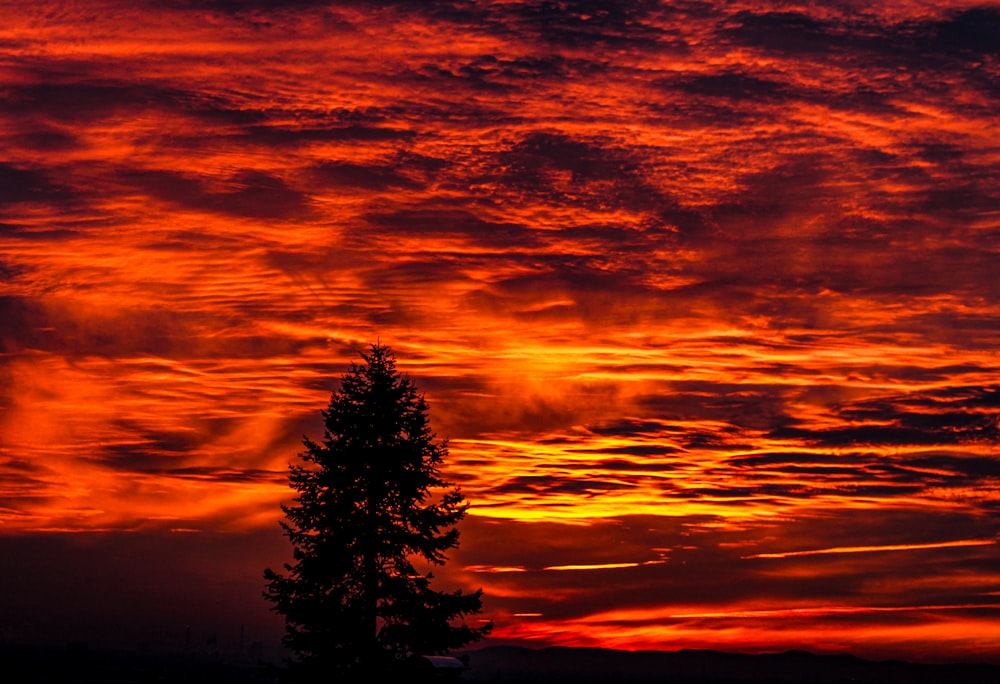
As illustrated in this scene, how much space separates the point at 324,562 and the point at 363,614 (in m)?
1.98

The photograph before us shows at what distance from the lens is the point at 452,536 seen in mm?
37531

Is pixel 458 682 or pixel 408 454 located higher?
pixel 408 454

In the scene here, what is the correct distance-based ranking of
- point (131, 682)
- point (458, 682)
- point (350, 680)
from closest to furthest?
point (350, 680) < point (458, 682) < point (131, 682)

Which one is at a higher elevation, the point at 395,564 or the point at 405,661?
the point at 395,564

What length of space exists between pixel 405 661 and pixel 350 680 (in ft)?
5.67

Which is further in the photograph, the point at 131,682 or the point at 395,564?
the point at 131,682

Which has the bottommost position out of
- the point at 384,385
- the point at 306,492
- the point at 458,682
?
the point at 458,682

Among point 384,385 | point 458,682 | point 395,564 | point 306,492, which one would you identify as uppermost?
point 384,385

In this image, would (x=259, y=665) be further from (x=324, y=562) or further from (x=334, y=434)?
(x=334, y=434)

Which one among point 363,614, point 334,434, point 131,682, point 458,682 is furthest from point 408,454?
point 131,682

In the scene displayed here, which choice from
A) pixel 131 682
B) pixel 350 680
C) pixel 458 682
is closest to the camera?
pixel 350 680

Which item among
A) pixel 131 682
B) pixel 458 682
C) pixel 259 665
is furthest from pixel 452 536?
pixel 131 682

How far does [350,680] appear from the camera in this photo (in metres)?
35.4

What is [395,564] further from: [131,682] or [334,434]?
[131,682]
